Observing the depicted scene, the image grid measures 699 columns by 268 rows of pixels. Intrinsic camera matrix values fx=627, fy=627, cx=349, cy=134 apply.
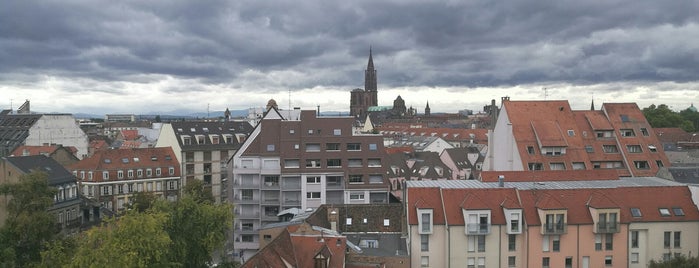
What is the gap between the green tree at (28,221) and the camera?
39188 mm

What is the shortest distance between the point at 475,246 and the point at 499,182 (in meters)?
7.97

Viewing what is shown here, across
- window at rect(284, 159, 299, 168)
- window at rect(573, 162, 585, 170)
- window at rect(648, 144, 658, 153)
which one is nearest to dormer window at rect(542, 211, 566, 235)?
window at rect(573, 162, 585, 170)

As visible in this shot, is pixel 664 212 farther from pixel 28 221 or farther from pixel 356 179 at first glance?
pixel 28 221

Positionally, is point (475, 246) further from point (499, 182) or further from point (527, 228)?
point (499, 182)

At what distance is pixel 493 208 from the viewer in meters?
48.5

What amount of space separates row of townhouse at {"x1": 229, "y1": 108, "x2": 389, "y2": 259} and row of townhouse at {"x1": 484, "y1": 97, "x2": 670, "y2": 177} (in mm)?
15714

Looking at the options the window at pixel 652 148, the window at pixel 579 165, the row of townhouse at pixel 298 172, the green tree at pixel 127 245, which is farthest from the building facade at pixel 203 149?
the green tree at pixel 127 245

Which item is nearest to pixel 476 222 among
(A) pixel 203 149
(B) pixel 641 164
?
(B) pixel 641 164

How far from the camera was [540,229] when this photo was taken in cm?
4769

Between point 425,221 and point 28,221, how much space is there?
27282 mm

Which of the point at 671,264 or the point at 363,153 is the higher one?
the point at 363,153

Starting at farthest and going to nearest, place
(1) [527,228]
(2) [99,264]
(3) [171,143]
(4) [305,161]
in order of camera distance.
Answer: (3) [171,143], (4) [305,161], (1) [527,228], (2) [99,264]

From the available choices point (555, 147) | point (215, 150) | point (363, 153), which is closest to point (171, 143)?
point (215, 150)

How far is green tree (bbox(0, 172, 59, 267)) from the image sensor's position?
3919 cm
